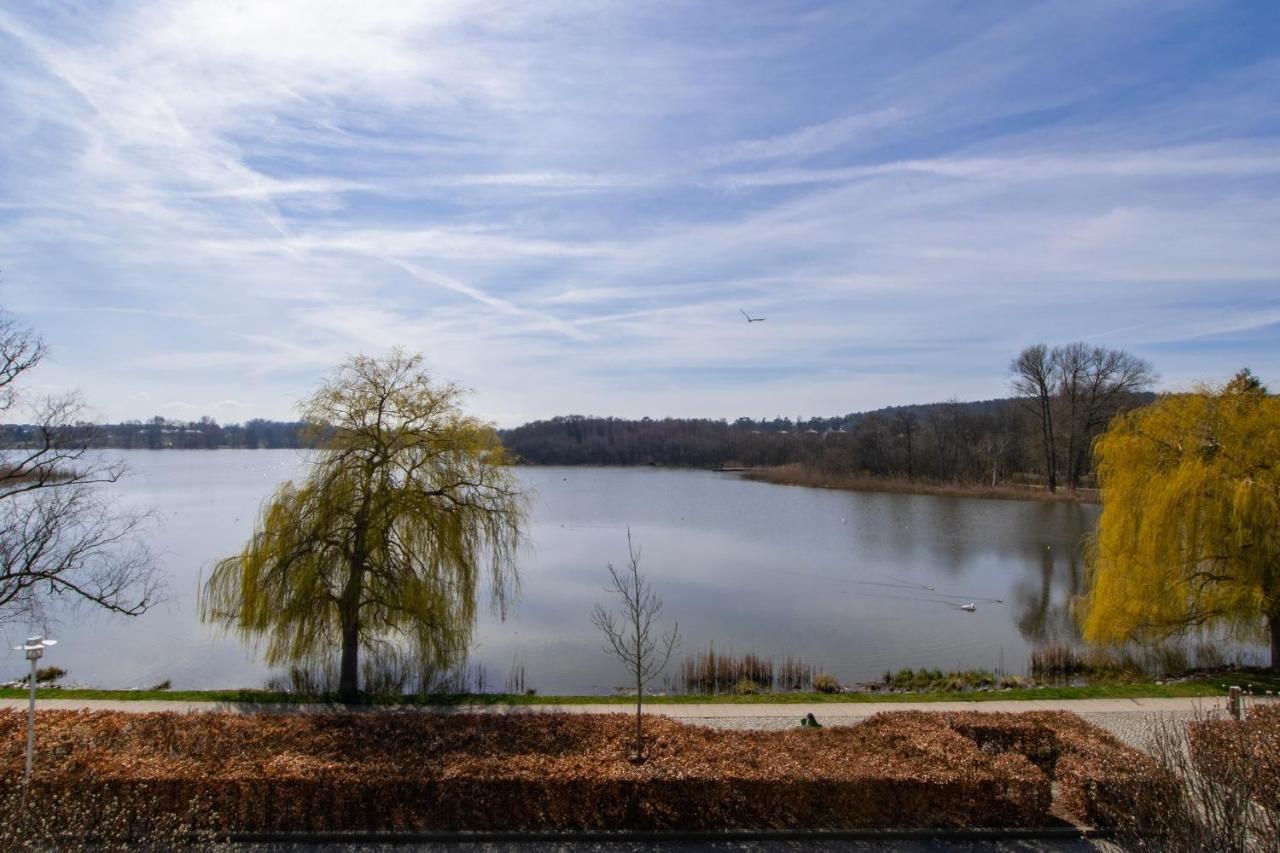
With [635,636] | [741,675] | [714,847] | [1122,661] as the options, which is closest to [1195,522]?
[1122,661]

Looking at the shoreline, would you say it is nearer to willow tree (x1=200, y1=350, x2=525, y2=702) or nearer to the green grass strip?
the green grass strip

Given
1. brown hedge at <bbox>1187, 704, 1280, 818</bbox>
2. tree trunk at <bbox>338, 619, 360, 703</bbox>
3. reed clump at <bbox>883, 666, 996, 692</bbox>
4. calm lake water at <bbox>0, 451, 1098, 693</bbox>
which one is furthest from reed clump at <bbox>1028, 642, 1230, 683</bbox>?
tree trunk at <bbox>338, 619, 360, 703</bbox>

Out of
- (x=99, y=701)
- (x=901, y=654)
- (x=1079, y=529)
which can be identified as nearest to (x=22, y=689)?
(x=99, y=701)

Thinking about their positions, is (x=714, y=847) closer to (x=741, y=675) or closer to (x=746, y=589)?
(x=741, y=675)

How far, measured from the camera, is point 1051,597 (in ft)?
88.6

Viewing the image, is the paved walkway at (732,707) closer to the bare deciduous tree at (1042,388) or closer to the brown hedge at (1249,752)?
the brown hedge at (1249,752)

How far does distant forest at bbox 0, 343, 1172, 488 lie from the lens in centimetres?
5616

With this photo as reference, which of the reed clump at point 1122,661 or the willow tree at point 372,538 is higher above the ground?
the willow tree at point 372,538

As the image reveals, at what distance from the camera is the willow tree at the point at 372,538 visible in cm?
1493

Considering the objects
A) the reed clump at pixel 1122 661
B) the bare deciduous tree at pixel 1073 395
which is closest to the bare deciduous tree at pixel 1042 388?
the bare deciduous tree at pixel 1073 395

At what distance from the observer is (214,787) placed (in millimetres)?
8859

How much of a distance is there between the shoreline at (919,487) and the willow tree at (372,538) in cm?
4877

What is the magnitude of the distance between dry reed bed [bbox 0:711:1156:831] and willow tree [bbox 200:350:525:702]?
4800 millimetres

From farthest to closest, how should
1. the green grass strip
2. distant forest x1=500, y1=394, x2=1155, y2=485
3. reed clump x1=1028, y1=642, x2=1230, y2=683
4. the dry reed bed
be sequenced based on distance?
distant forest x1=500, y1=394, x2=1155, y2=485 → reed clump x1=1028, y1=642, x2=1230, y2=683 → the green grass strip → the dry reed bed
